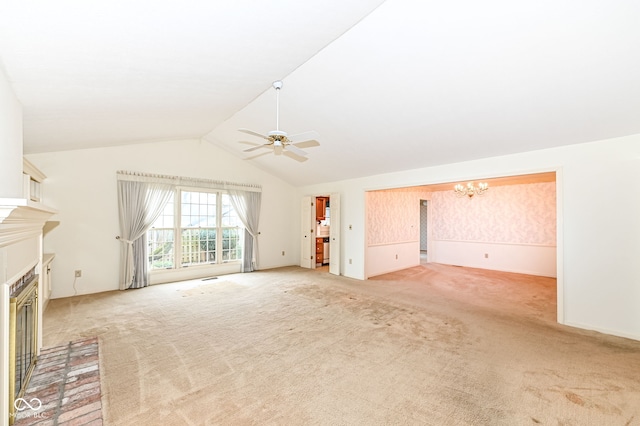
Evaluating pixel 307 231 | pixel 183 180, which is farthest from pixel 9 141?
pixel 307 231

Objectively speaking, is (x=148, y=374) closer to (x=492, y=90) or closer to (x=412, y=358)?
(x=412, y=358)

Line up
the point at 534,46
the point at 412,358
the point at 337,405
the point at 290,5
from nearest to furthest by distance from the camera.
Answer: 1. the point at 290,5
2. the point at 337,405
3. the point at 534,46
4. the point at 412,358

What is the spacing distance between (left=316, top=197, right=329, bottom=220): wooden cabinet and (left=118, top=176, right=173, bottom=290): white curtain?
157 inches

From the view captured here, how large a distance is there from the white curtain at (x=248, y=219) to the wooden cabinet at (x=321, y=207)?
179cm

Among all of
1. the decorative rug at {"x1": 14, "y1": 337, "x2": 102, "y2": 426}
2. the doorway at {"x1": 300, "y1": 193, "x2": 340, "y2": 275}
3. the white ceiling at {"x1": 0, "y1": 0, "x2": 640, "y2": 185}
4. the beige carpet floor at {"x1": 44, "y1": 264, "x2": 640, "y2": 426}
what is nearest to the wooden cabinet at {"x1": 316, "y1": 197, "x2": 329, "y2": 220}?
the doorway at {"x1": 300, "y1": 193, "x2": 340, "y2": 275}

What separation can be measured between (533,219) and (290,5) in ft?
24.8

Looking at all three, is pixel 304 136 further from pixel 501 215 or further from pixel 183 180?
pixel 501 215

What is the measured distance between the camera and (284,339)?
10.2 feet

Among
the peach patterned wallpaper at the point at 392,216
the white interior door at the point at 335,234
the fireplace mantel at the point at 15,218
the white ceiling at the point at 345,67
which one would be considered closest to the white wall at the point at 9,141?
the white ceiling at the point at 345,67

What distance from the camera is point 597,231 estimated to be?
3.39 m

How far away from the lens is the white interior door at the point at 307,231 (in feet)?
24.6

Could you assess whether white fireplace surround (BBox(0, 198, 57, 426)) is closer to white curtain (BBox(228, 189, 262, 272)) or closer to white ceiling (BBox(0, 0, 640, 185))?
white ceiling (BBox(0, 0, 640, 185))

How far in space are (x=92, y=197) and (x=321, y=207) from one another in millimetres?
5229

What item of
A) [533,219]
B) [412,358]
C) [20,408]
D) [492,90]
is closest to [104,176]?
[20,408]
